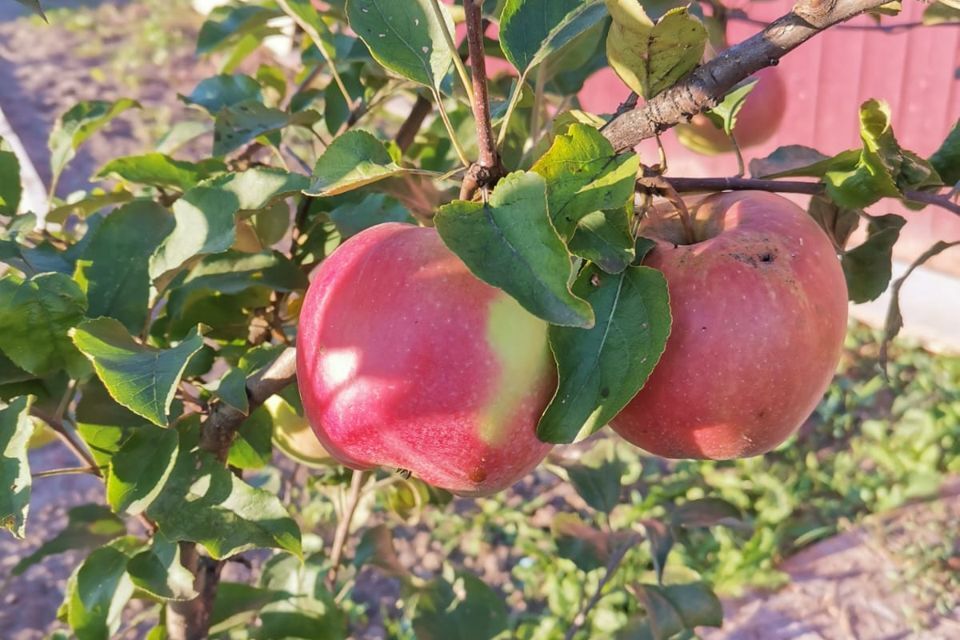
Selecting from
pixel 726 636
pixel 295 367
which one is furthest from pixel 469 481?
pixel 726 636

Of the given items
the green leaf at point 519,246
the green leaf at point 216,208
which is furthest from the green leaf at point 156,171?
the green leaf at point 519,246

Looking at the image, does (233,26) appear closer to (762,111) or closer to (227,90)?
(227,90)

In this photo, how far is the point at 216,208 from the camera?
77 cm

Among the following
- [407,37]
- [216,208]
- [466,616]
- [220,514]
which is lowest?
[466,616]

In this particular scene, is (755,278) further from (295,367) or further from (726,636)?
(726,636)

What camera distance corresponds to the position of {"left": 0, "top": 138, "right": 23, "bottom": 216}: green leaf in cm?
92

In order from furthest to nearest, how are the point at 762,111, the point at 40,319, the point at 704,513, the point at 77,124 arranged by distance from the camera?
the point at 762,111
the point at 704,513
the point at 77,124
the point at 40,319

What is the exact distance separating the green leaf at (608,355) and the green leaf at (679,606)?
2.02 ft

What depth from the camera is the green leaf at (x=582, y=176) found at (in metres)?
0.55

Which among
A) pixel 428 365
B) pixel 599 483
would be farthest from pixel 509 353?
pixel 599 483

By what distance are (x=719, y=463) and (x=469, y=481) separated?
6.67ft

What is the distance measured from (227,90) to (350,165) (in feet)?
1.93

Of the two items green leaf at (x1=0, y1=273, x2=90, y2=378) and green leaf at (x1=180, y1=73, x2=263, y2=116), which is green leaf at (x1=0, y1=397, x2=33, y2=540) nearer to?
green leaf at (x1=0, y1=273, x2=90, y2=378)

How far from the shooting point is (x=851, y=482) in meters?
2.44
